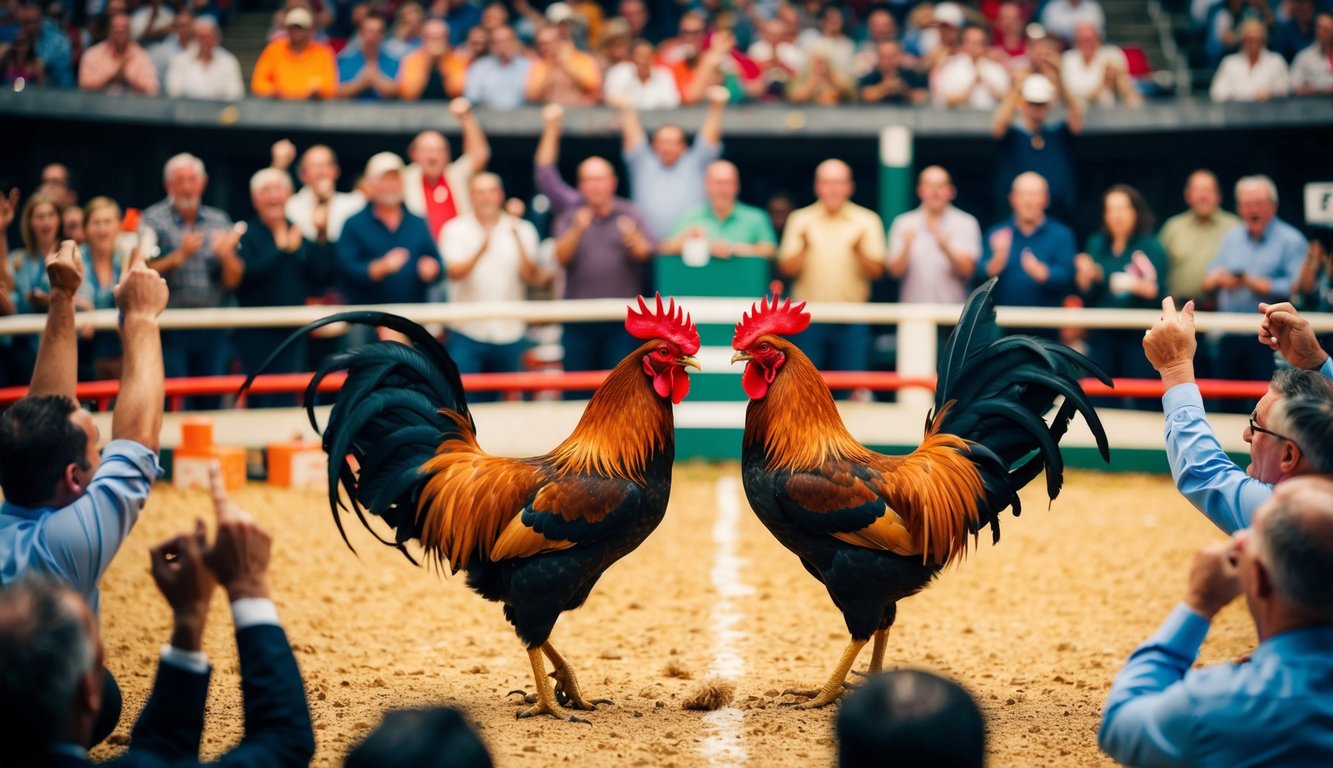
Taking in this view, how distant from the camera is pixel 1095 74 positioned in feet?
39.9

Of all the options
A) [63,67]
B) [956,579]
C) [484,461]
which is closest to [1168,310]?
[484,461]

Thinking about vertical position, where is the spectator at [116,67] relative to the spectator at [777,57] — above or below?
below

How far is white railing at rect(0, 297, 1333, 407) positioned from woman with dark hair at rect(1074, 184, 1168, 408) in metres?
0.21

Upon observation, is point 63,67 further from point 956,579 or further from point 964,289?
point 956,579

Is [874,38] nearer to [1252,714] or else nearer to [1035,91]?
[1035,91]

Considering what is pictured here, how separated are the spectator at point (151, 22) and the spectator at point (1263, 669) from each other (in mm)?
11797

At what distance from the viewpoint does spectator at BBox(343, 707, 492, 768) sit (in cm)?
223

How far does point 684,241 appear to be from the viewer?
33.7 feet

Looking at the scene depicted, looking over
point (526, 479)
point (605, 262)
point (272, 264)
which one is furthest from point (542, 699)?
point (605, 262)

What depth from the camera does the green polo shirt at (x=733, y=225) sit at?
10523mm

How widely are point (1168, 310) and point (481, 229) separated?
23.1 ft

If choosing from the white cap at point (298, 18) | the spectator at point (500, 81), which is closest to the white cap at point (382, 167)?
the spectator at point (500, 81)

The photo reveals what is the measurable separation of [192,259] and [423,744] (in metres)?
8.09

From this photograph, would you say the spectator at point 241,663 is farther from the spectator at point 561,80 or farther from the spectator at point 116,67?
the spectator at point 116,67
